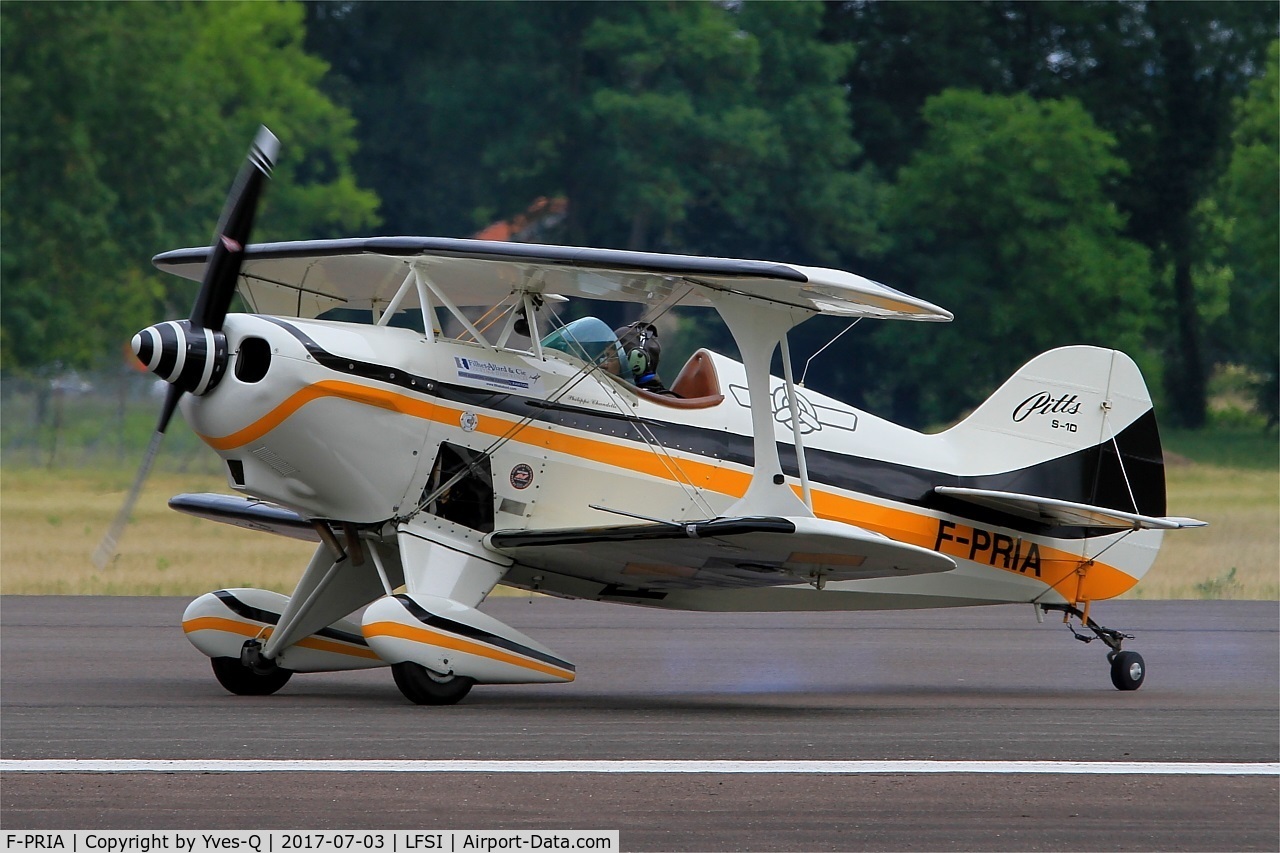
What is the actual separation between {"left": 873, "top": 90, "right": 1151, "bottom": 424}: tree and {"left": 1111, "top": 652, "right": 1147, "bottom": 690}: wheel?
35209 millimetres

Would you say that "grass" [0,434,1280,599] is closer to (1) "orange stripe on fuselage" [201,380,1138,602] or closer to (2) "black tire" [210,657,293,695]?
(2) "black tire" [210,657,293,695]

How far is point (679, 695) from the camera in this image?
11406mm

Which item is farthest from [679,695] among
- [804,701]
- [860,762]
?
[860,762]

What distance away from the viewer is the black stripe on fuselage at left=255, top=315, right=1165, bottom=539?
412 inches

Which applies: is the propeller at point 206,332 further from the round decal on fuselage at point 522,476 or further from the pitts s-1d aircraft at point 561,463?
the round decal on fuselage at point 522,476

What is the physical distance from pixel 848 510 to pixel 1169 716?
2.58 m

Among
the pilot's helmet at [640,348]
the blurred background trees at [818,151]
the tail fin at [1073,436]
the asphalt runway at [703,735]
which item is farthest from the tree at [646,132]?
the pilot's helmet at [640,348]

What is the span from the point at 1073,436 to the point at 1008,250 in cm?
3547

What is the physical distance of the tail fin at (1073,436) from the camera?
1261cm

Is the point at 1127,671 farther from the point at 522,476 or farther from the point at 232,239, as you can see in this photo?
the point at 232,239

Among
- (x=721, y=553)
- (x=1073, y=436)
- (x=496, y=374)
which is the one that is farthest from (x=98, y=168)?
(x=721, y=553)

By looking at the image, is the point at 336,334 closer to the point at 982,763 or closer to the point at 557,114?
the point at 982,763

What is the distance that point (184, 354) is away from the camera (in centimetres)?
953

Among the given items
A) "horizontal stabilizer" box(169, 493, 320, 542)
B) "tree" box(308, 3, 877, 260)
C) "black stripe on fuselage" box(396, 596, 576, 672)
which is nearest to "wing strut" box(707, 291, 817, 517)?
"black stripe on fuselage" box(396, 596, 576, 672)
